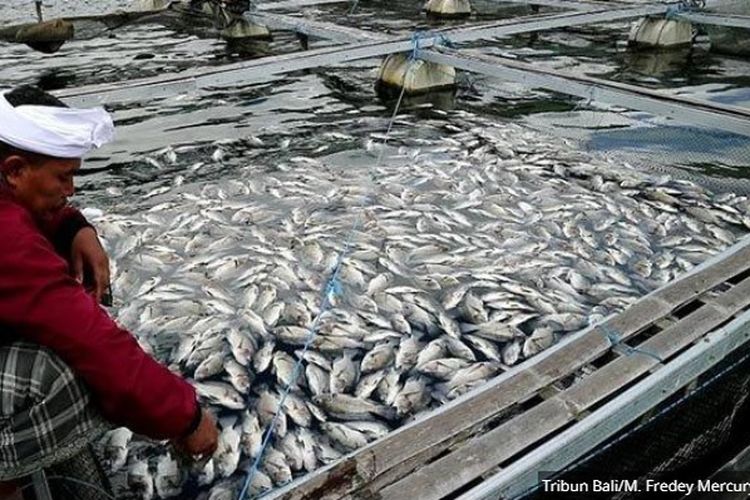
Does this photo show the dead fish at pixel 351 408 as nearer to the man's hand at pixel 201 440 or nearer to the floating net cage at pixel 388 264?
the floating net cage at pixel 388 264

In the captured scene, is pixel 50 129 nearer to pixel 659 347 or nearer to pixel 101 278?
pixel 101 278

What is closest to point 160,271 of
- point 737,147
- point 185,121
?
→ point 185,121

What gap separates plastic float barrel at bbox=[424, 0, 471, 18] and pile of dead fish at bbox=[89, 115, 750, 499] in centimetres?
916

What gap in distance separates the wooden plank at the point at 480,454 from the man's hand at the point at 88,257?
1.48m

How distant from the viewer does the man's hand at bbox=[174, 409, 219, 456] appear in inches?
92.4

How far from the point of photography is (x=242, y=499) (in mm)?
3223

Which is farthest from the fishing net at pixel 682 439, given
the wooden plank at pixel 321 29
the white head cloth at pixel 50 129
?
the wooden plank at pixel 321 29

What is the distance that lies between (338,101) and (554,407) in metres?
7.71

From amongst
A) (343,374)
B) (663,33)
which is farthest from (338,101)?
(343,374)

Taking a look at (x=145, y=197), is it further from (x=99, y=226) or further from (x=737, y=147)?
(x=737, y=147)

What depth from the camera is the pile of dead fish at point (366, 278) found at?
384cm

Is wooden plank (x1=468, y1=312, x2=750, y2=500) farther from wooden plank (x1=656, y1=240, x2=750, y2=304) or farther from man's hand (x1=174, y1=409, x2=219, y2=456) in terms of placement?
man's hand (x1=174, y1=409, x2=219, y2=456)

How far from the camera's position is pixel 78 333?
1979 mm

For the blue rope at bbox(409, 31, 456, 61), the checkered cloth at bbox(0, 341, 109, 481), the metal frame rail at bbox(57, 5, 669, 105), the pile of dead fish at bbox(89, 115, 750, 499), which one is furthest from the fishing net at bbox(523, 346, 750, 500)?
the blue rope at bbox(409, 31, 456, 61)
